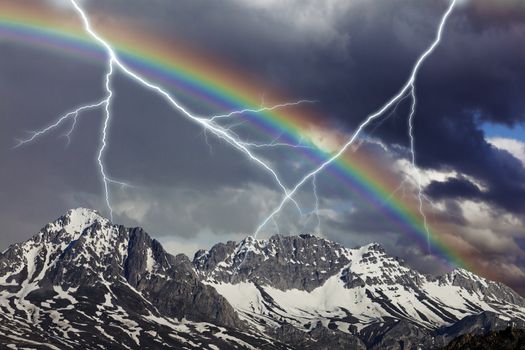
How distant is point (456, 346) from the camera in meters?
149

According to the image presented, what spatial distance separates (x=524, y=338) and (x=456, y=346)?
1337 centimetres

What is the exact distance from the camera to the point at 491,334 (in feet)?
493

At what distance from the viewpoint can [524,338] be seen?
469 feet

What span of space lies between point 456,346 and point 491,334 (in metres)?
7.91

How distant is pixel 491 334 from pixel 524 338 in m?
8.39
